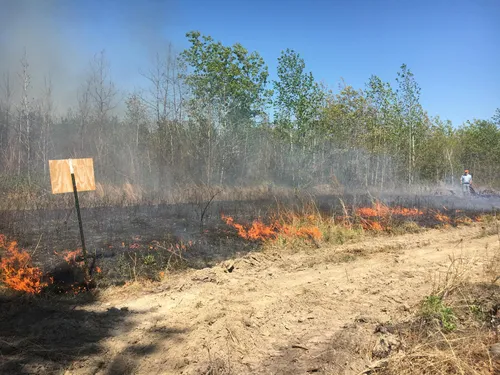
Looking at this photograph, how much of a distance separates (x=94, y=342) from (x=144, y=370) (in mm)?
899

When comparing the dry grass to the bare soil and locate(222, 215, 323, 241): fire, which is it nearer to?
the bare soil

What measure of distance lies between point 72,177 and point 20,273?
1.79 m

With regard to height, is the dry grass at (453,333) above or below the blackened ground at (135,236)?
below

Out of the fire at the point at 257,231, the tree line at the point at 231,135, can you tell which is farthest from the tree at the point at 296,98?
the fire at the point at 257,231

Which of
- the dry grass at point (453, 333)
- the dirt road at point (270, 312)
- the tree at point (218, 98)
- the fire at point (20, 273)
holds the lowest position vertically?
the dirt road at point (270, 312)

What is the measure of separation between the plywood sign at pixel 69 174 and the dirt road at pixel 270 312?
6.51 feet

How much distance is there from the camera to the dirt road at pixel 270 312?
12.6 ft

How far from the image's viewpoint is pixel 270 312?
506 cm

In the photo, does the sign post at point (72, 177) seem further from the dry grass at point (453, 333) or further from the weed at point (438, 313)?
the weed at point (438, 313)

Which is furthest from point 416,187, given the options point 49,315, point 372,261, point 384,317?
point 49,315

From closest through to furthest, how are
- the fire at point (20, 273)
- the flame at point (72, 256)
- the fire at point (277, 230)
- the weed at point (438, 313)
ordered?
the weed at point (438, 313), the fire at point (20, 273), the flame at point (72, 256), the fire at point (277, 230)

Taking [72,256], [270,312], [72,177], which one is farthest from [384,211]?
[72,177]

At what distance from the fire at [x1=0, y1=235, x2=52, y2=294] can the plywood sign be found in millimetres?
1444

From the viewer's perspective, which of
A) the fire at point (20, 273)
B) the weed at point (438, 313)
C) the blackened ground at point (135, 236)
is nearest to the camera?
the weed at point (438, 313)
